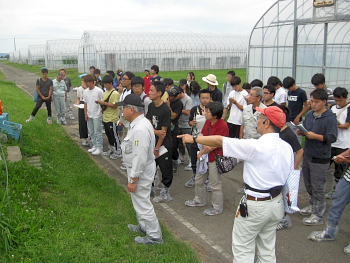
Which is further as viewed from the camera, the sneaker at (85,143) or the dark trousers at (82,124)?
the sneaker at (85,143)

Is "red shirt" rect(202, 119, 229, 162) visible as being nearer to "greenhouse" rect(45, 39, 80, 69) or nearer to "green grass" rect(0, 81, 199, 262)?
"green grass" rect(0, 81, 199, 262)

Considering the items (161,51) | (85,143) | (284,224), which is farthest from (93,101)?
(161,51)

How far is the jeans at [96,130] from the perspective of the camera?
8242mm

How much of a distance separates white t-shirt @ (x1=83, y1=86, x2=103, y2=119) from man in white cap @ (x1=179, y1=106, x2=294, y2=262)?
5.53m

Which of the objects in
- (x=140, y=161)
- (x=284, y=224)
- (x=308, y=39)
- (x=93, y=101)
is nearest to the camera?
(x=140, y=161)

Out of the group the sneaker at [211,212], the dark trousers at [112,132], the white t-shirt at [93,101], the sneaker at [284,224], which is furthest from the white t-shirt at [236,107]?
the white t-shirt at [93,101]

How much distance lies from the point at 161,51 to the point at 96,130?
2963cm

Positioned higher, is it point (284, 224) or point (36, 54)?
point (36, 54)

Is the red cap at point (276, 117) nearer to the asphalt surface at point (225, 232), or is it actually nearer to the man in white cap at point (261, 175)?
the man in white cap at point (261, 175)

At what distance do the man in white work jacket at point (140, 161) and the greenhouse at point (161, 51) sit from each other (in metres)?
29.4

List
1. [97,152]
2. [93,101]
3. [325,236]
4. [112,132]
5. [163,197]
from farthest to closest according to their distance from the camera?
1. [97,152]
2. [93,101]
3. [112,132]
4. [163,197]
5. [325,236]

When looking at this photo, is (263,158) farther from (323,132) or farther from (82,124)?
(82,124)

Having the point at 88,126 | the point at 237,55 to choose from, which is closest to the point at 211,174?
the point at 88,126

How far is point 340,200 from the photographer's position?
4.18m
